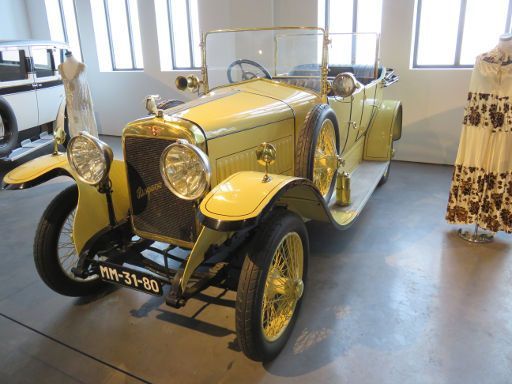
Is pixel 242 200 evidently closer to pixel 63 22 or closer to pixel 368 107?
pixel 368 107

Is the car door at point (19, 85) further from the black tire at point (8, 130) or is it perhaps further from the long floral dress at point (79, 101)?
the long floral dress at point (79, 101)

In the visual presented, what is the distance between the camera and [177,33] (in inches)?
307

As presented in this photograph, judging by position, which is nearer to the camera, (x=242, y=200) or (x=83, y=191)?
(x=242, y=200)

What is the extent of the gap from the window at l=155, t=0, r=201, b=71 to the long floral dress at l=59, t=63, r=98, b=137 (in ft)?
6.90

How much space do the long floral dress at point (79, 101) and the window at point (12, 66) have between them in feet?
2.69

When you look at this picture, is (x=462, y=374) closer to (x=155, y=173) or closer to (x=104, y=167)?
(x=155, y=173)

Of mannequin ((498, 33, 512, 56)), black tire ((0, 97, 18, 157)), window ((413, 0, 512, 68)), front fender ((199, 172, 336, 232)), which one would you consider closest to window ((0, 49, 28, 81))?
black tire ((0, 97, 18, 157))

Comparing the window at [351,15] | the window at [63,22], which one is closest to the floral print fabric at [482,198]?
the window at [351,15]

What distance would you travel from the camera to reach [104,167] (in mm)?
2299

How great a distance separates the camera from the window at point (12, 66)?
5.89 meters

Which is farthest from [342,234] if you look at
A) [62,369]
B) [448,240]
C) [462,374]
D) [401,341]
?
[62,369]

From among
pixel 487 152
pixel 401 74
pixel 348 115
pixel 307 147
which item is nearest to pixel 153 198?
pixel 307 147

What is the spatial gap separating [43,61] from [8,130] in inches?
63.6

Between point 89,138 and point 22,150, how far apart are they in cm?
452
